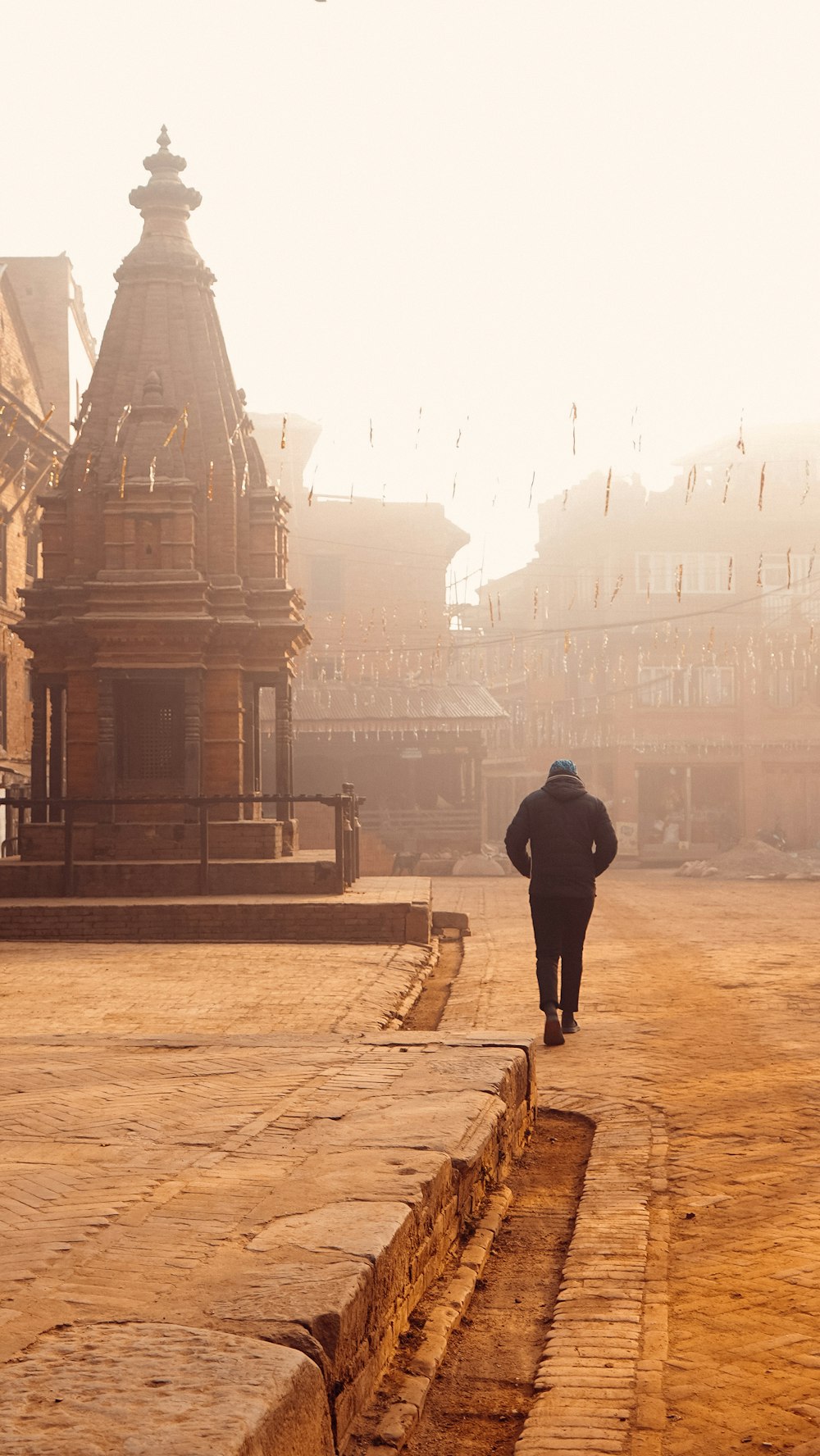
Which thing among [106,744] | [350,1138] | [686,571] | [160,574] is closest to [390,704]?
[686,571]

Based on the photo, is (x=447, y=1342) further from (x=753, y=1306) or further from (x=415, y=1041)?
(x=415, y=1041)

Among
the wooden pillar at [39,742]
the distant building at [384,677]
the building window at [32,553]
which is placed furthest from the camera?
the distant building at [384,677]

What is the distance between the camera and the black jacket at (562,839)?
31.8 ft

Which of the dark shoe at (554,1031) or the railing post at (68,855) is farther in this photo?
the railing post at (68,855)

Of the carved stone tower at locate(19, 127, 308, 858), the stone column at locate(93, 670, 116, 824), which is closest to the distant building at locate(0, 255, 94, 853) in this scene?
the carved stone tower at locate(19, 127, 308, 858)

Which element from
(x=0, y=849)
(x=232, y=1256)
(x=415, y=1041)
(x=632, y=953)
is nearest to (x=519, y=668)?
(x=0, y=849)

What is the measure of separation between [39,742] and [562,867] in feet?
45.2

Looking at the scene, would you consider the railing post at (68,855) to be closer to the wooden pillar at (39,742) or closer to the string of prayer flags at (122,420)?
the wooden pillar at (39,742)

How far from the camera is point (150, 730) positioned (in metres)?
21.4

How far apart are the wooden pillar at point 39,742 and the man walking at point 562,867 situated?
43.5 ft

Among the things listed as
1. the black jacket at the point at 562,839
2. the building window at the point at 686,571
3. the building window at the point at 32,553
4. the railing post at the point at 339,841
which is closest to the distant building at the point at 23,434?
the building window at the point at 32,553

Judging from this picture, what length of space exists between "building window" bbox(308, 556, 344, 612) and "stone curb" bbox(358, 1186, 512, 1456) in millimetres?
45493

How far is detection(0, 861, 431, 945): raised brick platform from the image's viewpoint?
1636 centimetres

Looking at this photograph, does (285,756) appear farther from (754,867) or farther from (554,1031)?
(754,867)
